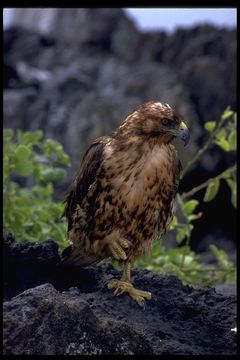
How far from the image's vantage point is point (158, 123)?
14.0 feet

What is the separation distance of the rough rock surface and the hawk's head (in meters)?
0.75

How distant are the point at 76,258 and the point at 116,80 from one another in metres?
6.31

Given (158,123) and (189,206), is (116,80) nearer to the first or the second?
(189,206)

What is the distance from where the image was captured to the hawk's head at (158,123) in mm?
4234

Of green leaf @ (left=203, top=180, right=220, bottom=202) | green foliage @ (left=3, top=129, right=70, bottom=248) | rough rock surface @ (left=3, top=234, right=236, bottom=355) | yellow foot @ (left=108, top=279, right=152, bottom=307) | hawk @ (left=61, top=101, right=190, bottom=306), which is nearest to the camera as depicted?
rough rock surface @ (left=3, top=234, right=236, bottom=355)

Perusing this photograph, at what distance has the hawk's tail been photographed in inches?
175

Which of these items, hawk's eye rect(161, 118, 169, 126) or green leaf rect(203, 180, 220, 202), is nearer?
hawk's eye rect(161, 118, 169, 126)

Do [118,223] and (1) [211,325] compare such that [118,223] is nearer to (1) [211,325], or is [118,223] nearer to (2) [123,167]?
(2) [123,167]

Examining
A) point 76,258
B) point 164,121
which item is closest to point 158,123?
point 164,121

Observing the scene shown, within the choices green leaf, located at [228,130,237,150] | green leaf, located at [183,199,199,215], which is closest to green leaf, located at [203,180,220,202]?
green leaf, located at [183,199,199,215]

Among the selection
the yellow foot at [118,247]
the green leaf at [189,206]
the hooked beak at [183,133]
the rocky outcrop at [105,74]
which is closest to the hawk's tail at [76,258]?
the yellow foot at [118,247]

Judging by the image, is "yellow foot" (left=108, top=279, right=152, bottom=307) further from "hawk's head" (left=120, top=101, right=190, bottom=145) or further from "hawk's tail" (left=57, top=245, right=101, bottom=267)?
"hawk's head" (left=120, top=101, right=190, bottom=145)

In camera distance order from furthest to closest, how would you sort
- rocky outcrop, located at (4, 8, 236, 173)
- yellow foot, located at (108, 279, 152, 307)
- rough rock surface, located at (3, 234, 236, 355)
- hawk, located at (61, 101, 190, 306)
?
rocky outcrop, located at (4, 8, 236, 173) → hawk, located at (61, 101, 190, 306) → yellow foot, located at (108, 279, 152, 307) → rough rock surface, located at (3, 234, 236, 355)
